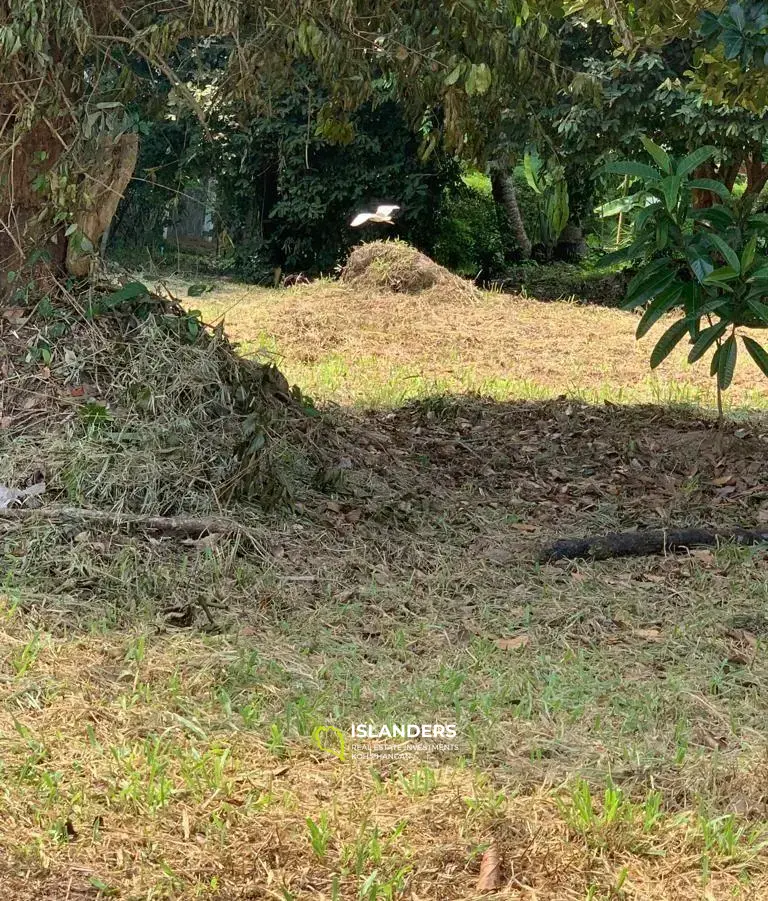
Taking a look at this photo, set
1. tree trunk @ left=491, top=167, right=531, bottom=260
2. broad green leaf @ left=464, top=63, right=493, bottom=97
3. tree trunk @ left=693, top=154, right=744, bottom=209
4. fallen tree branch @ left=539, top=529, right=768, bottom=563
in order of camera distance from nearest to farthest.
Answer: fallen tree branch @ left=539, top=529, right=768, bottom=563
broad green leaf @ left=464, top=63, right=493, bottom=97
tree trunk @ left=693, top=154, right=744, bottom=209
tree trunk @ left=491, top=167, right=531, bottom=260

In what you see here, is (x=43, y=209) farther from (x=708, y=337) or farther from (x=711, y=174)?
(x=711, y=174)

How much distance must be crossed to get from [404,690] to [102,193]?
3.28 m

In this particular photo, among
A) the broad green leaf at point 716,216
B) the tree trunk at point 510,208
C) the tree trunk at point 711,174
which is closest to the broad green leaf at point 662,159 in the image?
the broad green leaf at point 716,216

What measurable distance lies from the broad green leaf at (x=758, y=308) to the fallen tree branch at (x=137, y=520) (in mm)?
2930

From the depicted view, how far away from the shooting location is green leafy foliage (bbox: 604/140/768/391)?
5758 millimetres

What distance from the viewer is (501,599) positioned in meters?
4.21

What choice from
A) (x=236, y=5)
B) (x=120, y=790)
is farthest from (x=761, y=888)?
(x=236, y=5)

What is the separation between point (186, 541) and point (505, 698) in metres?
1.62

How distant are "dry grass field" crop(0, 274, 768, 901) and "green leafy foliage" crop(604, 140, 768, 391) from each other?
0.66m

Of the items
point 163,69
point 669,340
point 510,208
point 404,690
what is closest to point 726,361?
point 669,340

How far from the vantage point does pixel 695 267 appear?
5.80 metres

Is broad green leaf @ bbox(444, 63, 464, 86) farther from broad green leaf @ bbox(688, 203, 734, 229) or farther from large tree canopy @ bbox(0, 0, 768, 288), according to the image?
broad green leaf @ bbox(688, 203, 734, 229)

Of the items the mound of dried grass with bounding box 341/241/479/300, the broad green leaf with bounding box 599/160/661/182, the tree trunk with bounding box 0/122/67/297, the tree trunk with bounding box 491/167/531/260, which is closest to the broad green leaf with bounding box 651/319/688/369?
the broad green leaf with bounding box 599/160/661/182

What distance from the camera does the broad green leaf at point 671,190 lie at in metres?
5.83
